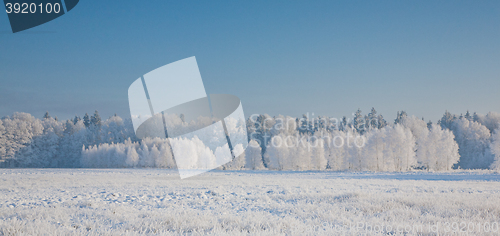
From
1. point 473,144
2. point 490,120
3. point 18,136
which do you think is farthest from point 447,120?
point 18,136

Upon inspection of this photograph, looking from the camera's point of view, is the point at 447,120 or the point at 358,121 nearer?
the point at 447,120

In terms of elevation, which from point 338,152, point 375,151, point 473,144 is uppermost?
point 473,144

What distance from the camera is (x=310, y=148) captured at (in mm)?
74875

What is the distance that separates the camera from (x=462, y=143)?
3393 inches

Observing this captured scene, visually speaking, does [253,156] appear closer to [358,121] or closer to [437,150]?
[437,150]

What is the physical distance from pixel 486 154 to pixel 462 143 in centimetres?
1277

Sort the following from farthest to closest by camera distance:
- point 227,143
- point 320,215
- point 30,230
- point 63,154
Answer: point 63,154 < point 227,143 < point 320,215 < point 30,230

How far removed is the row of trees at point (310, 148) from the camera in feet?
196

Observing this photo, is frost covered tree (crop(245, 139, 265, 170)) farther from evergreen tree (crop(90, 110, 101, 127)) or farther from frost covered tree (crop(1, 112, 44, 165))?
evergreen tree (crop(90, 110, 101, 127))

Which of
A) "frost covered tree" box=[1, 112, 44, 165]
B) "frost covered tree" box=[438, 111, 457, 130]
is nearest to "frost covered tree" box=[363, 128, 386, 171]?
"frost covered tree" box=[438, 111, 457, 130]

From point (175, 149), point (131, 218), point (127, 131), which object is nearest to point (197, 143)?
point (175, 149)

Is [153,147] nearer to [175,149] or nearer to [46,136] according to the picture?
[175,149]

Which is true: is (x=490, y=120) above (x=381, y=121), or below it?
below

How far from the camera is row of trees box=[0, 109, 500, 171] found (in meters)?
59.9
